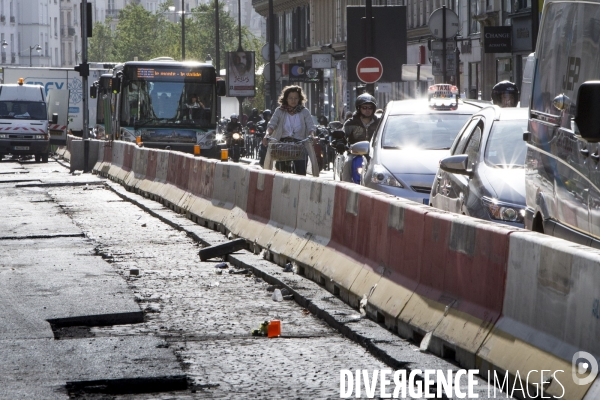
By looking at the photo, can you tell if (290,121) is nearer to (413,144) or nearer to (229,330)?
(413,144)

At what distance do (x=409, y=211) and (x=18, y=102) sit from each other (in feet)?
129

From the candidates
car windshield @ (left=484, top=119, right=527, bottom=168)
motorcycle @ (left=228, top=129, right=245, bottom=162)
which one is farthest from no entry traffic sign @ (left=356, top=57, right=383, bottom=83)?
motorcycle @ (left=228, top=129, right=245, bottom=162)

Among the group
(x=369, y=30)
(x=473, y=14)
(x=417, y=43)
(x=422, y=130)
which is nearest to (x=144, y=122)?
(x=369, y=30)

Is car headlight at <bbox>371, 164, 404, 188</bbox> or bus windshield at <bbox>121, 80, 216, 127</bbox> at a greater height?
bus windshield at <bbox>121, 80, 216, 127</bbox>

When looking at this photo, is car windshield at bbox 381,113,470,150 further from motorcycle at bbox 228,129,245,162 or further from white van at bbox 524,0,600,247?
motorcycle at bbox 228,129,245,162

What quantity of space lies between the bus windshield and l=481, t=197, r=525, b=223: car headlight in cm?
2426

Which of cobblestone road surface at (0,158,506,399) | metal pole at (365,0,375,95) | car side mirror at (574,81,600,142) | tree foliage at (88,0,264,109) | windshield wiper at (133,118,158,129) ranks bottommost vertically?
cobblestone road surface at (0,158,506,399)

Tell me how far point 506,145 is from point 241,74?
119 ft

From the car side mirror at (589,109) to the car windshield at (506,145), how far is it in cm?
497

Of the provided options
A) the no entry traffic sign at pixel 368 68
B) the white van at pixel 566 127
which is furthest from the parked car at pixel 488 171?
the no entry traffic sign at pixel 368 68

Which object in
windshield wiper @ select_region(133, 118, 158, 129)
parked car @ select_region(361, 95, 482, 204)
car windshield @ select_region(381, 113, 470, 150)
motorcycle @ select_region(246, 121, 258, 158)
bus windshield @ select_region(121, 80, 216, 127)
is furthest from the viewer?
motorcycle @ select_region(246, 121, 258, 158)

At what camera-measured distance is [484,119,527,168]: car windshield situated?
11.5 meters

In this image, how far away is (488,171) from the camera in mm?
11234

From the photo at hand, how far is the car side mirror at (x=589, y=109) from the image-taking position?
6.32 m
